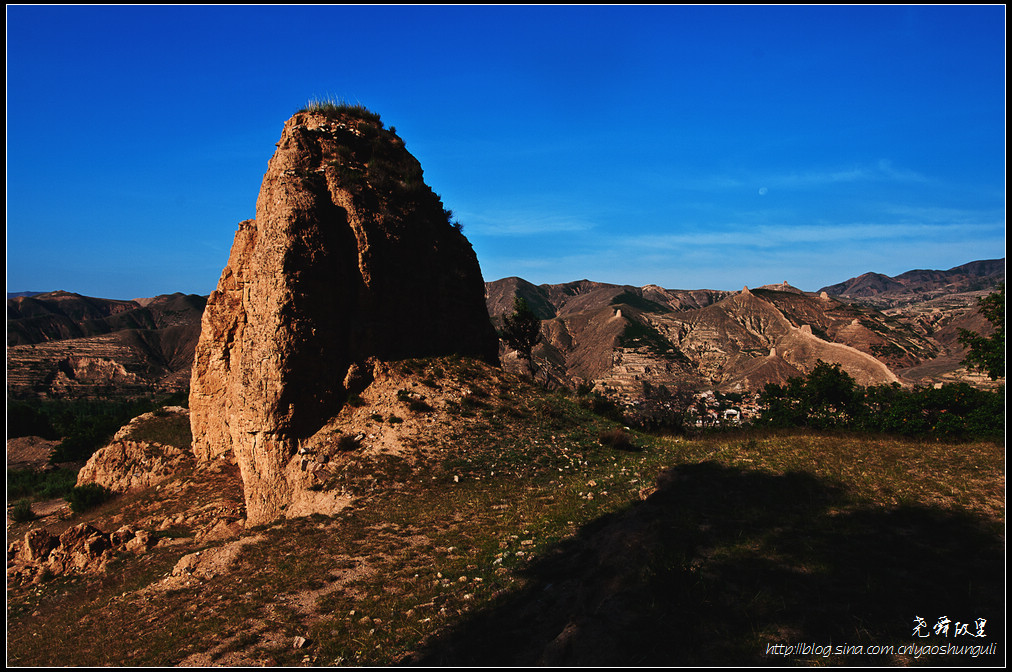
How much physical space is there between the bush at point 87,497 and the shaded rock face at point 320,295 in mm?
4234

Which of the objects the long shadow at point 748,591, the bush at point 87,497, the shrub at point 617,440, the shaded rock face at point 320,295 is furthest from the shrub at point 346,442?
the bush at point 87,497

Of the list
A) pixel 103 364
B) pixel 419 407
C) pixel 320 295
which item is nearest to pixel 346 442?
pixel 419 407

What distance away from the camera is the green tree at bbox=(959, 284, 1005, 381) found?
58.7 feet

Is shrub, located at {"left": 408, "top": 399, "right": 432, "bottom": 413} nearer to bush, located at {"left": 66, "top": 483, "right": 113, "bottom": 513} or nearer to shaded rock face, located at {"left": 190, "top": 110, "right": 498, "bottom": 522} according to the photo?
shaded rock face, located at {"left": 190, "top": 110, "right": 498, "bottom": 522}

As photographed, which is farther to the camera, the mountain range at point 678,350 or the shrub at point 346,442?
the mountain range at point 678,350

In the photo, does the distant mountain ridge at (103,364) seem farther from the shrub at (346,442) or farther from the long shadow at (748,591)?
the long shadow at (748,591)

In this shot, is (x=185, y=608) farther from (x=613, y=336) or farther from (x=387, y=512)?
(x=613, y=336)

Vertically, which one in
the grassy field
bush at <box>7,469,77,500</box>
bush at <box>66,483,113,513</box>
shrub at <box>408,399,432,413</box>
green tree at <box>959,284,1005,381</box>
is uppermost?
green tree at <box>959,284,1005,381</box>

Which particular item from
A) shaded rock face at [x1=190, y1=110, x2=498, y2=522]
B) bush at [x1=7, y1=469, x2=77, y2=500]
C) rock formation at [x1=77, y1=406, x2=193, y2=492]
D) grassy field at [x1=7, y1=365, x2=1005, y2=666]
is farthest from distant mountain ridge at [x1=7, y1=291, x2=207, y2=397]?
grassy field at [x1=7, y1=365, x2=1005, y2=666]

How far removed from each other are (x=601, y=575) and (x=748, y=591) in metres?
1.75

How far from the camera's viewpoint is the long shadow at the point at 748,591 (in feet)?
14.8

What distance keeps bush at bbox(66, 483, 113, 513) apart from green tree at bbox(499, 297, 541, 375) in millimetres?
19709

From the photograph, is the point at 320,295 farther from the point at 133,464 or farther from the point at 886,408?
the point at 886,408

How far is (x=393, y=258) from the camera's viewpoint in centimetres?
1797
